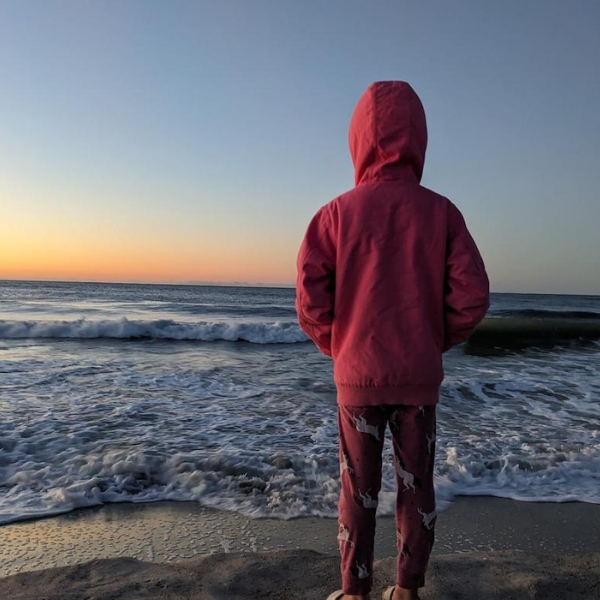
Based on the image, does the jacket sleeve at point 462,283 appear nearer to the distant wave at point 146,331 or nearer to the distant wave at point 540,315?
the distant wave at point 146,331

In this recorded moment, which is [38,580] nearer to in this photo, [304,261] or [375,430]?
[375,430]

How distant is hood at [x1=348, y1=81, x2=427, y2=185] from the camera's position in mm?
1813

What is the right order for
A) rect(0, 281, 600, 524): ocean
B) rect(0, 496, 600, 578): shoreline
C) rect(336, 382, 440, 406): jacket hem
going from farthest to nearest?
rect(0, 281, 600, 524): ocean, rect(0, 496, 600, 578): shoreline, rect(336, 382, 440, 406): jacket hem

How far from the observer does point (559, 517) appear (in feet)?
10.1

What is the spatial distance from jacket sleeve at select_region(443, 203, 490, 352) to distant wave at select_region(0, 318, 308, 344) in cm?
1281

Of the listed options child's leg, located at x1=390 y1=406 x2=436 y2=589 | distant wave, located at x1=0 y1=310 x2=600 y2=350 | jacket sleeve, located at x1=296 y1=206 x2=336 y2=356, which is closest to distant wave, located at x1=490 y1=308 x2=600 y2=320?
distant wave, located at x1=0 y1=310 x2=600 y2=350

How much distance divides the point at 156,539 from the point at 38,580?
65cm

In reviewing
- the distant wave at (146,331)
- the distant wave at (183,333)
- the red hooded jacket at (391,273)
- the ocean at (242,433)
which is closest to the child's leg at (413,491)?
the red hooded jacket at (391,273)

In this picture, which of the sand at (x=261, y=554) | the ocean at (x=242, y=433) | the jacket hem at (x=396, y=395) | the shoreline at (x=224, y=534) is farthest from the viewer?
the ocean at (x=242, y=433)

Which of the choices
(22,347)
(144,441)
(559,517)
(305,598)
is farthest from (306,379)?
(22,347)

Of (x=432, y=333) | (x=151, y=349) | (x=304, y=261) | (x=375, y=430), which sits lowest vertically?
(x=151, y=349)

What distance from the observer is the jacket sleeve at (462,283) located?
5.67 feet

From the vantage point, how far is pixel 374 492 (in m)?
1.85

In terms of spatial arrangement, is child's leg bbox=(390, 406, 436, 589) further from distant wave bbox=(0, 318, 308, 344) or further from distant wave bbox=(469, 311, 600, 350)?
distant wave bbox=(0, 318, 308, 344)
